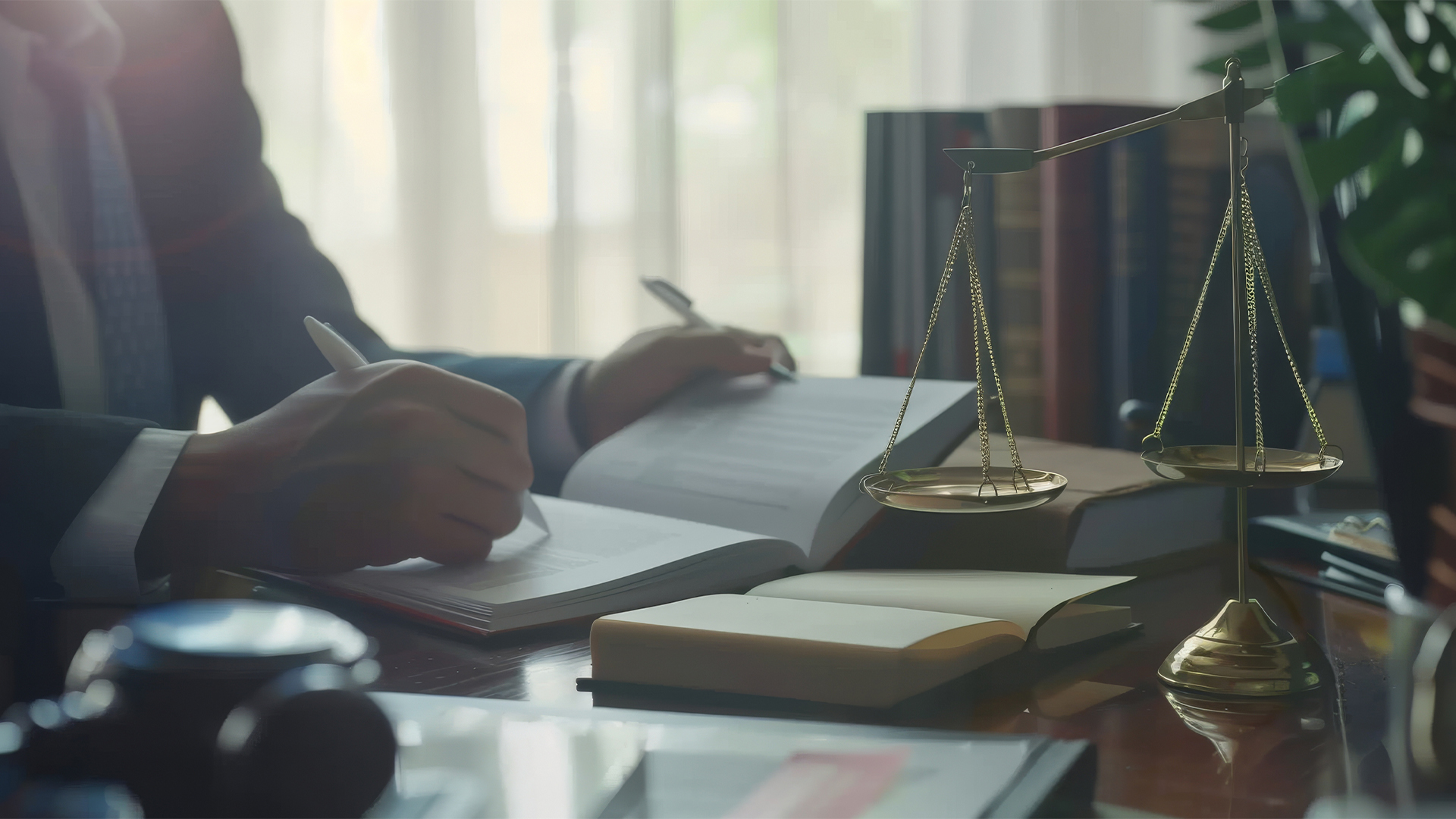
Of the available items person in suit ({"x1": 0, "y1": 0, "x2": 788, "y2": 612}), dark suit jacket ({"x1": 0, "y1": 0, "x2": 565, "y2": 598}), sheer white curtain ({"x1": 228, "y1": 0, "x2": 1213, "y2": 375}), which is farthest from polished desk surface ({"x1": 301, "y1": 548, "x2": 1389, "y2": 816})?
sheer white curtain ({"x1": 228, "y1": 0, "x2": 1213, "y2": 375})

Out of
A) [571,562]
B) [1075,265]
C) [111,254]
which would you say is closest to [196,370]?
[111,254]

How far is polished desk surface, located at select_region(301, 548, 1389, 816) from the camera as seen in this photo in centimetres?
38

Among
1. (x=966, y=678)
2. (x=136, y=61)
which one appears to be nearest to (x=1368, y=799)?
(x=966, y=678)

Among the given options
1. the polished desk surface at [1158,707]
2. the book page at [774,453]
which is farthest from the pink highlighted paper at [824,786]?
the book page at [774,453]

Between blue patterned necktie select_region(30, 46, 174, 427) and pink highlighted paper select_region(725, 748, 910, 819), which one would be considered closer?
pink highlighted paper select_region(725, 748, 910, 819)

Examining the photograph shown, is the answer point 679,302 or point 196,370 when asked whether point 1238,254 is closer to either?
point 679,302

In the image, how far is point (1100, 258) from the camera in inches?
41.3

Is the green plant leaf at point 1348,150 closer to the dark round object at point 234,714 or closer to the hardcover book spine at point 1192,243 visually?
the dark round object at point 234,714

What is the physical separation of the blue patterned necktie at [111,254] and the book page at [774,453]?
0.65 metres

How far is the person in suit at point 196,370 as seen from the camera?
70cm

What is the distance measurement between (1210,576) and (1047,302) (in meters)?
0.43

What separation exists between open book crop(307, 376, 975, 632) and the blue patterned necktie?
2.14ft

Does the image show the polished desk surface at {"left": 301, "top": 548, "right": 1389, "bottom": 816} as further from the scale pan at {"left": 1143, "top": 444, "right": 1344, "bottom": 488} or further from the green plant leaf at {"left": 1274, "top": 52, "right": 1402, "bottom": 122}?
the green plant leaf at {"left": 1274, "top": 52, "right": 1402, "bottom": 122}

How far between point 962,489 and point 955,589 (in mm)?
59
